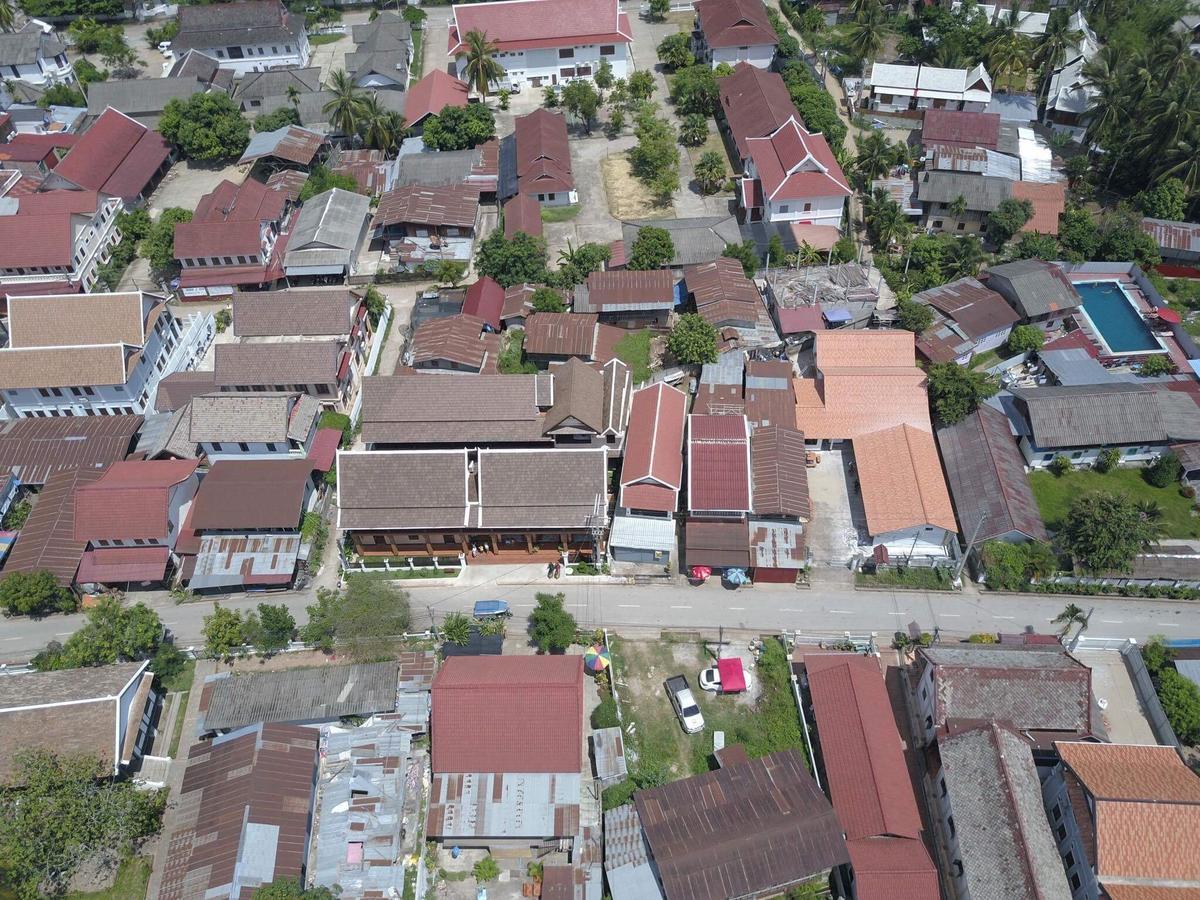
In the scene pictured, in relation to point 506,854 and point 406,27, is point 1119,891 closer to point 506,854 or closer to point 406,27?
point 506,854

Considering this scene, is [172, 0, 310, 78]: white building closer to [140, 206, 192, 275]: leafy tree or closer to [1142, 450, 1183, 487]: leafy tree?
[140, 206, 192, 275]: leafy tree

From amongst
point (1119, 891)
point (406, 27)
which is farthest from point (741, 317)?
point (406, 27)

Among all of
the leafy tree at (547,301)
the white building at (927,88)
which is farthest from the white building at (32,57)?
the white building at (927,88)

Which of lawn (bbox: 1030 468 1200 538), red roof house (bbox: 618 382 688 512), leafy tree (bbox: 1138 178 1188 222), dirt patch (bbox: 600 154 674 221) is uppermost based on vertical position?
leafy tree (bbox: 1138 178 1188 222)

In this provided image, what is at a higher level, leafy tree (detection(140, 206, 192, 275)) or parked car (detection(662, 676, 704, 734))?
leafy tree (detection(140, 206, 192, 275))

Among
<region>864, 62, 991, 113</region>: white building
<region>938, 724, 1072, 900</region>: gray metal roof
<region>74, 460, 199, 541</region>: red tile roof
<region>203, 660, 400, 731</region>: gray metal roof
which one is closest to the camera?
<region>938, 724, 1072, 900</region>: gray metal roof

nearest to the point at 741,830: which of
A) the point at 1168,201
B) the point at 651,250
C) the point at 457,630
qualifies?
the point at 457,630

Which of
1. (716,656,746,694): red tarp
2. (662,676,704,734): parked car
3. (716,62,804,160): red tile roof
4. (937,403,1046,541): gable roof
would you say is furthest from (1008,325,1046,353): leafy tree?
(662,676,704,734): parked car
